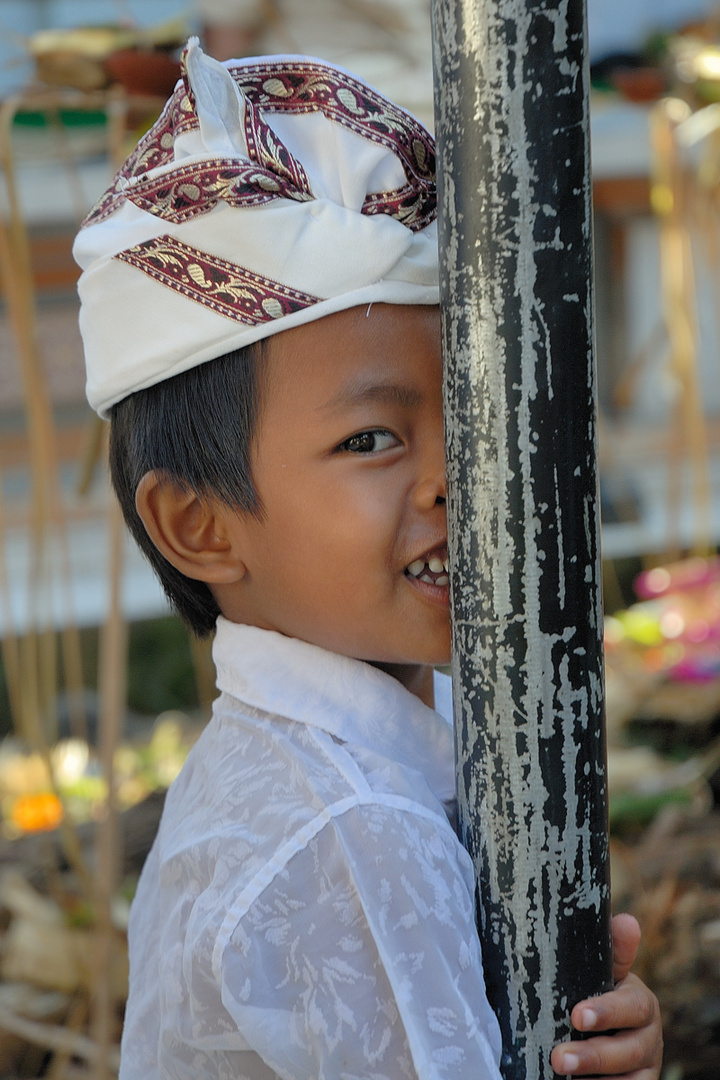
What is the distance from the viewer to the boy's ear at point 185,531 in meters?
0.78

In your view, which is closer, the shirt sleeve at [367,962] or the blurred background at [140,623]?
the shirt sleeve at [367,962]

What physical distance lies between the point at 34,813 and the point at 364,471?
2.29 m

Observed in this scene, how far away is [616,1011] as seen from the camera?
0.59 metres

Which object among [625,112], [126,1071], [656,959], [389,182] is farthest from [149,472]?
[625,112]

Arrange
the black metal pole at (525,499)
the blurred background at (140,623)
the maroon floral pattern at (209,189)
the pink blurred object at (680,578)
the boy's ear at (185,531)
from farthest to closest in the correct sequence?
the pink blurred object at (680,578)
the blurred background at (140,623)
the boy's ear at (185,531)
the maroon floral pattern at (209,189)
the black metal pole at (525,499)

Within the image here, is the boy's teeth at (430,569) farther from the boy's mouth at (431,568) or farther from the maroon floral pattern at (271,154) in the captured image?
the maroon floral pattern at (271,154)

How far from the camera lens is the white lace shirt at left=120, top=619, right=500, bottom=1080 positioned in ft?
1.88

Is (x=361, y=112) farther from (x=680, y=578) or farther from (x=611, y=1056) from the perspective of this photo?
(x=680, y=578)

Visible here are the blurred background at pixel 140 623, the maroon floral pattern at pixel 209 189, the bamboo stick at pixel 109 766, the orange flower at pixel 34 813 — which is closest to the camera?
the maroon floral pattern at pixel 209 189

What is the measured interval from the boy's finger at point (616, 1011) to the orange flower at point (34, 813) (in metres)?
2.26

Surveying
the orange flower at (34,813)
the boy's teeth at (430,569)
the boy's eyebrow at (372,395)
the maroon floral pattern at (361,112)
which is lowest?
the orange flower at (34,813)

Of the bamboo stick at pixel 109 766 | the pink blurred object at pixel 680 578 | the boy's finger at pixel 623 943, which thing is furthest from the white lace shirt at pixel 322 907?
the pink blurred object at pixel 680 578

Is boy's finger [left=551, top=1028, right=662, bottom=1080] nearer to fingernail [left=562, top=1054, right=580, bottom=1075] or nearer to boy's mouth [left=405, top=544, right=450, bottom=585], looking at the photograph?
fingernail [left=562, top=1054, right=580, bottom=1075]

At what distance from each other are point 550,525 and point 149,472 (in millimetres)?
341
